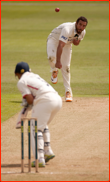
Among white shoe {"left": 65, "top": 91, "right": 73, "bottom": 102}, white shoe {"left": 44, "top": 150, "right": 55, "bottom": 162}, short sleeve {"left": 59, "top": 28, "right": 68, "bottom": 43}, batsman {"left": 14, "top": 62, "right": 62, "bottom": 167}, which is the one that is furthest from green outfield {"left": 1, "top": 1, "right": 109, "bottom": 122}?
batsman {"left": 14, "top": 62, "right": 62, "bottom": 167}

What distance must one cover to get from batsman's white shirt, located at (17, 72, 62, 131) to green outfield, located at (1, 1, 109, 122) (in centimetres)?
271

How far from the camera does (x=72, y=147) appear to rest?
6.35 meters

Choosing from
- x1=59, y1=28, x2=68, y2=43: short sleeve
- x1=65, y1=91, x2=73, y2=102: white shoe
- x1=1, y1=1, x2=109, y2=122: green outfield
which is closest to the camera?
x1=59, y1=28, x2=68, y2=43: short sleeve

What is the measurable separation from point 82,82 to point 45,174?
764 centimetres

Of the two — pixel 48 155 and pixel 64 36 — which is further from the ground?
pixel 64 36

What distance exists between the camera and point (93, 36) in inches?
954

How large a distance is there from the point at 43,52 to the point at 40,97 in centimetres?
1412

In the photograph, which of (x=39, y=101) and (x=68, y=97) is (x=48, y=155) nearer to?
(x=39, y=101)

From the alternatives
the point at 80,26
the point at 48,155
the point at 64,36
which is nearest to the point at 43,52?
the point at 64,36

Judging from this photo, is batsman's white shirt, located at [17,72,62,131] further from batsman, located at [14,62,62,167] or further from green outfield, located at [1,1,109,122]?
green outfield, located at [1,1,109,122]

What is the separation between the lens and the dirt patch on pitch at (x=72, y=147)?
16.5 feet

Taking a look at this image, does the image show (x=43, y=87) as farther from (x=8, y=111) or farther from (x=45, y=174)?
(x=8, y=111)

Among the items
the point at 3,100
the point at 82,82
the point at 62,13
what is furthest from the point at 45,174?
the point at 62,13

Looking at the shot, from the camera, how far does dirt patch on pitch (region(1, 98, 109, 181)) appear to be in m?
5.02
